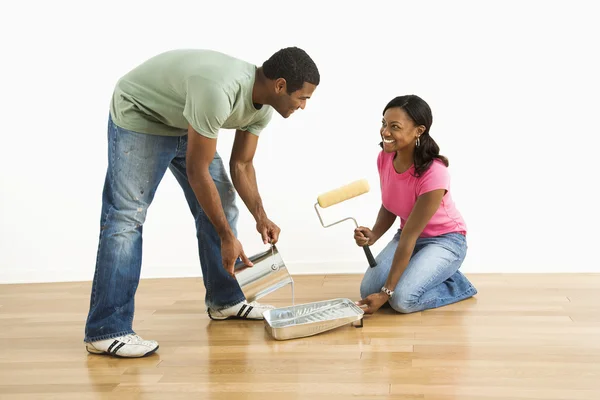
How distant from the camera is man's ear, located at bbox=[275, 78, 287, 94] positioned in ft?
7.54

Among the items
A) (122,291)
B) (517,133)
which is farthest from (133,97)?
(517,133)

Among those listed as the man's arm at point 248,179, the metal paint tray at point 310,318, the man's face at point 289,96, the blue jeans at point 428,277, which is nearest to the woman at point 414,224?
the blue jeans at point 428,277

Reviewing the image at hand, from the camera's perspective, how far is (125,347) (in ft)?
7.97

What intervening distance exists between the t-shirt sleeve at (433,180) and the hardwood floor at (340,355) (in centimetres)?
49

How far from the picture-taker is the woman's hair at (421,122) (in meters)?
2.85

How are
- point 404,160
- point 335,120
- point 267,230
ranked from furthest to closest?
point 335,120
point 404,160
point 267,230

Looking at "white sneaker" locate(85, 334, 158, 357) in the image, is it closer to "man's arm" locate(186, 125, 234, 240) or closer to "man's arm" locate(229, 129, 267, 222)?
"man's arm" locate(186, 125, 234, 240)

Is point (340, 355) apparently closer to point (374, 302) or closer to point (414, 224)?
point (374, 302)

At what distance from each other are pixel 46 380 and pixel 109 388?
0.24 metres

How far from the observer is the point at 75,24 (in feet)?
12.4

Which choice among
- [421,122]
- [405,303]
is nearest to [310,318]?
[405,303]

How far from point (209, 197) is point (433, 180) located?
0.98 m

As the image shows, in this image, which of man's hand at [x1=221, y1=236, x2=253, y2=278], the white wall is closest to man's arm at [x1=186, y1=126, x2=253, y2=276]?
man's hand at [x1=221, y1=236, x2=253, y2=278]

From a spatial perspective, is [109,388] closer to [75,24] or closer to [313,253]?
[313,253]
